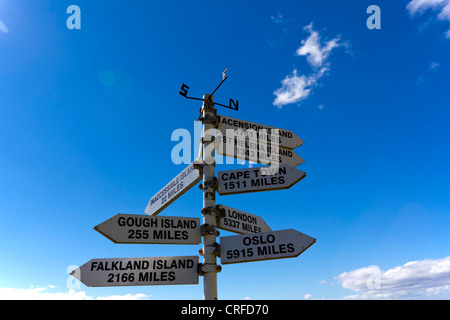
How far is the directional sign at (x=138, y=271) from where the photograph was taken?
15.4 feet

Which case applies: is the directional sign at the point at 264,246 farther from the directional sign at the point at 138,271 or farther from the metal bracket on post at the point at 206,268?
the directional sign at the point at 138,271

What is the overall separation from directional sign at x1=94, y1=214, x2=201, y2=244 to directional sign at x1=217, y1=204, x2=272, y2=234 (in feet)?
1.54

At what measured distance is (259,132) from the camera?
6.23m

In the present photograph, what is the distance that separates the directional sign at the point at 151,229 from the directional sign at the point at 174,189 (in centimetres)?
70

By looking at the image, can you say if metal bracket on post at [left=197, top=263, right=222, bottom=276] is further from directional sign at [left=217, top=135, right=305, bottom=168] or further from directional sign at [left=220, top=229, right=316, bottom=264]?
directional sign at [left=217, top=135, right=305, bottom=168]

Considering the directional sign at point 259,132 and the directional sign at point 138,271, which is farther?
the directional sign at point 259,132

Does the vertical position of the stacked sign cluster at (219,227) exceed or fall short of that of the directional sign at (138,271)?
it exceeds it

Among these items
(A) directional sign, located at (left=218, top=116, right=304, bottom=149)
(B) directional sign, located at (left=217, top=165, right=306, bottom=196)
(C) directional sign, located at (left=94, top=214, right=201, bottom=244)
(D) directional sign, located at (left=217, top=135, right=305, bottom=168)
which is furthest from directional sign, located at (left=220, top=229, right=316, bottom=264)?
(A) directional sign, located at (left=218, top=116, right=304, bottom=149)

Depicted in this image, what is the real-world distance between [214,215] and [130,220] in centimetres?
138

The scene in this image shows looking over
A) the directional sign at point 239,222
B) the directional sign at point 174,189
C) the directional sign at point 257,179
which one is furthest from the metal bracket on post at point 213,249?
the directional sign at point 174,189

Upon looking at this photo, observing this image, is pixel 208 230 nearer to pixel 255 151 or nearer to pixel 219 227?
pixel 219 227

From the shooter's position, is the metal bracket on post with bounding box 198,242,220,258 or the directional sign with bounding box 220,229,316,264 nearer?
the directional sign with bounding box 220,229,316,264

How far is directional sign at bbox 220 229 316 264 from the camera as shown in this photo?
4750 millimetres
